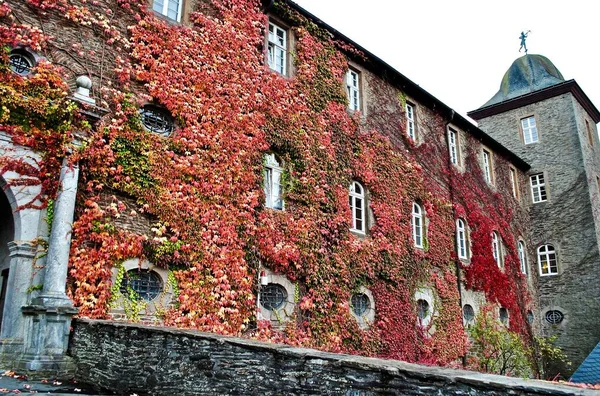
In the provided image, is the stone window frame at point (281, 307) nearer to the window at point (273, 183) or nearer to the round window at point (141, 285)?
the window at point (273, 183)

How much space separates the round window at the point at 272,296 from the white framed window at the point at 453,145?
35.3 feet

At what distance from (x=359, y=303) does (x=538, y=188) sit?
1630 centimetres

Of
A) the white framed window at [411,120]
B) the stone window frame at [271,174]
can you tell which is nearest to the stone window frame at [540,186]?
the white framed window at [411,120]

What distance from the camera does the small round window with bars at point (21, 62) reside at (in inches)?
310

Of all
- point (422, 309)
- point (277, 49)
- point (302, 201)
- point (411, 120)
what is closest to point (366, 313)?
point (422, 309)

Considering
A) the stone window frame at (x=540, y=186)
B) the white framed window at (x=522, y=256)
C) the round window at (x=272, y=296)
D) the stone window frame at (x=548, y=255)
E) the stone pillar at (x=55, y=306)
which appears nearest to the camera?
the stone pillar at (x=55, y=306)

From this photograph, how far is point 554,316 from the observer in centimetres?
2192

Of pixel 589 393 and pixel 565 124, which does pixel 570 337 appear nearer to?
pixel 565 124

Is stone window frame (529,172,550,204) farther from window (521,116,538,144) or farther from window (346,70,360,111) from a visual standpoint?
window (346,70,360,111)

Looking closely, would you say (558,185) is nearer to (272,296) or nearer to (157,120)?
(272,296)

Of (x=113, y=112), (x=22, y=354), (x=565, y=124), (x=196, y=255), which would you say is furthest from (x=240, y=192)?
(x=565, y=124)

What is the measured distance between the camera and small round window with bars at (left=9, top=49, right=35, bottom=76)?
788cm

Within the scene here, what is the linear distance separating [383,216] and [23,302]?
30.4 feet

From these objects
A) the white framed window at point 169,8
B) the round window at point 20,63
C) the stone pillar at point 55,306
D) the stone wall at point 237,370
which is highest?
the white framed window at point 169,8
